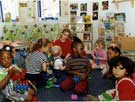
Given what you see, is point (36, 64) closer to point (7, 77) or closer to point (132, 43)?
point (7, 77)

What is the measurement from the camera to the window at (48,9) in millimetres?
5512

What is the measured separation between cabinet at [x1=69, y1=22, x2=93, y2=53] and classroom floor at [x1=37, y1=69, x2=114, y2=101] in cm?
181

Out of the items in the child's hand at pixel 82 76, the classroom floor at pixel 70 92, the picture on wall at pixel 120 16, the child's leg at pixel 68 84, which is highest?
the picture on wall at pixel 120 16

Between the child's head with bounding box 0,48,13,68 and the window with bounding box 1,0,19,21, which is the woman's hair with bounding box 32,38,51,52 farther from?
the window with bounding box 1,0,19,21

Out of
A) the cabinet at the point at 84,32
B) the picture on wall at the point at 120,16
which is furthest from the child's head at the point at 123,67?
the cabinet at the point at 84,32

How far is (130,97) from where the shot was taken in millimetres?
1636

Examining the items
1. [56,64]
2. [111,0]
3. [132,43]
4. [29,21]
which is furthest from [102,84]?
[29,21]

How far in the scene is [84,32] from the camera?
5.19 metres

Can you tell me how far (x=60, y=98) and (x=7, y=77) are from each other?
92cm

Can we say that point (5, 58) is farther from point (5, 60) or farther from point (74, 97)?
point (74, 97)

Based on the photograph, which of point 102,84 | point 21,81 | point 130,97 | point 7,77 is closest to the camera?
point 130,97

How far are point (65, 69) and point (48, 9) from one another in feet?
8.94

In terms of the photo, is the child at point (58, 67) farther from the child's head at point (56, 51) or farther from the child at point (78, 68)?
the child at point (78, 68)

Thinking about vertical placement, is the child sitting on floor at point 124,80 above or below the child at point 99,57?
above
